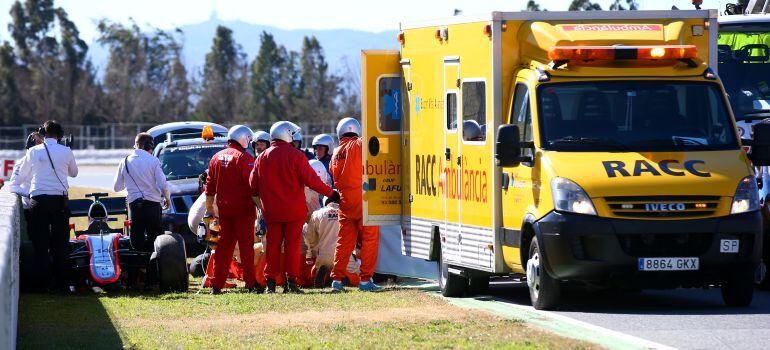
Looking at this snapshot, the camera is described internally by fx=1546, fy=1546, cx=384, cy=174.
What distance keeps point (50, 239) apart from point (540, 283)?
6.05 metres

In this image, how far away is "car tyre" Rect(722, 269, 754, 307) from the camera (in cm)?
1353

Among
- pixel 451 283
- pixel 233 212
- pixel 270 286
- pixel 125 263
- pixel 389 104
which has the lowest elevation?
pixel 270 286

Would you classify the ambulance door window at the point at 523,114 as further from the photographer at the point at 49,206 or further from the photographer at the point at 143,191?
the photographer at the point at 49,206

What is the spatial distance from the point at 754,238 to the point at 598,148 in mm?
1544

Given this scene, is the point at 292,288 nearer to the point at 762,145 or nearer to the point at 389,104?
the point at 389,104

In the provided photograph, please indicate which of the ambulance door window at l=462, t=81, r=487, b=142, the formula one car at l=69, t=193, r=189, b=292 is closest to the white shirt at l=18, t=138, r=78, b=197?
the formula one car at l=69, t=193, r=189, b=292

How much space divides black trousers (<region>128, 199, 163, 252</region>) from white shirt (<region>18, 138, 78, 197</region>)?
931 mm

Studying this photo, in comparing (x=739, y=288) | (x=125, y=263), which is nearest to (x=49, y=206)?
(x=125, y=263)

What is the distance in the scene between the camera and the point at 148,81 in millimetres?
91375

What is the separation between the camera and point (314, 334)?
39.8 ft

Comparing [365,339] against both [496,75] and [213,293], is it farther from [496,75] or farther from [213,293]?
[213,293]

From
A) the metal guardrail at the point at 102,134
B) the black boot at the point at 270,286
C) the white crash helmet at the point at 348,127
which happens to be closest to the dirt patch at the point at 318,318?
the black boot at the point at 270,286

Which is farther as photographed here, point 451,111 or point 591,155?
point 451,111

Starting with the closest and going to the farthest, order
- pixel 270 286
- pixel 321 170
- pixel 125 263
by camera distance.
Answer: pixel 270 286
pixel 125 263
pixel 321 170
